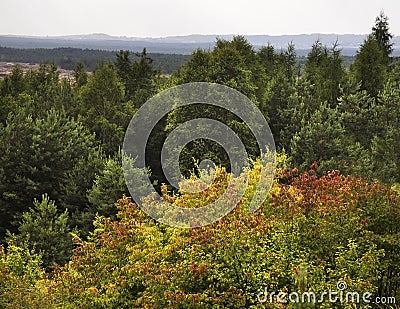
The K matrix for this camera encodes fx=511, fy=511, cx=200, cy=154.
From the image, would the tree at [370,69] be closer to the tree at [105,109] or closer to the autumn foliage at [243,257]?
the tree at [105,109]

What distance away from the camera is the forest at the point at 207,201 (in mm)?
15609

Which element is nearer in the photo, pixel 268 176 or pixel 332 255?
pixel 332 255

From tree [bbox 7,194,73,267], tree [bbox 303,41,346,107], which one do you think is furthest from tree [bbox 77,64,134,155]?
tree [bbox 303,41,346,107]

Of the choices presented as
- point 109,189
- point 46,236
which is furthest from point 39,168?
point 46,236

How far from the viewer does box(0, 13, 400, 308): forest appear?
15609mm

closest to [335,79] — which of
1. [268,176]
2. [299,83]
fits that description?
[299,83]

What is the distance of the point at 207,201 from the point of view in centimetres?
1838

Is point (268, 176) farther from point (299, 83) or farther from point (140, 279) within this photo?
point (299, 83)

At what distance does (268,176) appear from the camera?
21.2 m

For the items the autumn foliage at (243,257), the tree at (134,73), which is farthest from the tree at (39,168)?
the tree at (134,73)

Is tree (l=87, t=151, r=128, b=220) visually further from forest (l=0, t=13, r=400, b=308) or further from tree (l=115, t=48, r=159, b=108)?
tree (l=115, t=48, r=159, b=108)

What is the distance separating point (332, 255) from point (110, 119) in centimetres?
3445

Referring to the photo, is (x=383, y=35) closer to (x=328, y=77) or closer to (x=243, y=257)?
(x=328, y=77)

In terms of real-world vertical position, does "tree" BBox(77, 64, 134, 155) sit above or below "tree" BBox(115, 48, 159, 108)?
below
